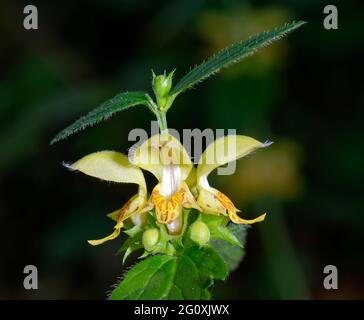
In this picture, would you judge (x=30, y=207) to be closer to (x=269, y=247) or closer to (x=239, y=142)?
(x=269, y=247)

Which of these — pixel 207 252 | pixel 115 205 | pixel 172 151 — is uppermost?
pixel 115 205

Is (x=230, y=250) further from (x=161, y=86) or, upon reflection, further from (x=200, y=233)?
(x=161, y=86)

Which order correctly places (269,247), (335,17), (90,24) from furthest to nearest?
(90,24) → (335,17) → (269,247)

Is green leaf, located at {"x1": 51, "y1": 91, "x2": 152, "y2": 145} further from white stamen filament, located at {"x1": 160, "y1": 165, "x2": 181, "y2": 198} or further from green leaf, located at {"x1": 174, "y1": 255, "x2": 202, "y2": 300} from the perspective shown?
green leaf, located at {"x1": 174, "y1": 255, "x2": 202, "y2": 300}

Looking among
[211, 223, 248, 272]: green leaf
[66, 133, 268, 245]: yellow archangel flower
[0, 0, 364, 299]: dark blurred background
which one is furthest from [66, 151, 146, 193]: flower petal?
[0, 0, 364, 299]: dark blurred background

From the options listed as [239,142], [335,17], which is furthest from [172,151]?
[335,17]

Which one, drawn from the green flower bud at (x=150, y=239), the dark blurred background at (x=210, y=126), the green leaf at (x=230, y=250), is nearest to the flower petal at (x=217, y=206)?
the green flower bud at (x=150, y=239)

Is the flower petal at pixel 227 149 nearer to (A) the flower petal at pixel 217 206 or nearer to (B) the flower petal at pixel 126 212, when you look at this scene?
(A) the flower petal at pixel 217 206
